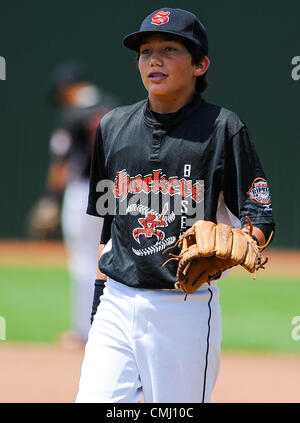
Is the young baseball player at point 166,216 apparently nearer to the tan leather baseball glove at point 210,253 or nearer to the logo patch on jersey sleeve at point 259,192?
the logo patch on jersey sleeve at point 259,192

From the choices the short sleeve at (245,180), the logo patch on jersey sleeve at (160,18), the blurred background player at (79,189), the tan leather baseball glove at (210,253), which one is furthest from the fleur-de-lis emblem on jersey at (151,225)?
the blurred background player at (79,189)

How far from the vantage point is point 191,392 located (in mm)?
2898

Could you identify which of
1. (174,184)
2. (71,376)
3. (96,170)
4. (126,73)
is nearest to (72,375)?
(71,376)

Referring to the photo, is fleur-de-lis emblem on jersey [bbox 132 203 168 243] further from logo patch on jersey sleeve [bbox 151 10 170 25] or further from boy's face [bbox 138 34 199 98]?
logo patch on jersey sleeve [bbox 151 10 170 25]

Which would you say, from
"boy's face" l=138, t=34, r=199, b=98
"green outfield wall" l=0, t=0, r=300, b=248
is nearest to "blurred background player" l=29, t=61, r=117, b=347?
"boy's face" l=138, t=34, r=199, b=98

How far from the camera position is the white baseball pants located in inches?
113

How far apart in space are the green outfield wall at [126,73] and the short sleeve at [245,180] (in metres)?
10.1

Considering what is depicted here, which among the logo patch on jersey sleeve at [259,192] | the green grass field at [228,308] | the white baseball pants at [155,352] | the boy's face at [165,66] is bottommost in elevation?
the green grass field at [228,308]

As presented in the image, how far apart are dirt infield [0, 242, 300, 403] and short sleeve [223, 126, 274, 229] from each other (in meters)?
2.37

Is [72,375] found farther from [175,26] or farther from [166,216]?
[175,26]

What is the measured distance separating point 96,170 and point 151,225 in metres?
0.45

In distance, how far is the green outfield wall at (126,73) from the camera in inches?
521

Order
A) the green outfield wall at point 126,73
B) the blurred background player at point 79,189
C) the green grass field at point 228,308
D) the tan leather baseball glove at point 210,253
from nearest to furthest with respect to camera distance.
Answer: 1. the tan leather baseball glove at point 210,253
2. the blurred background player at point 79,189
3. the green grass field at point 228,308
4. the green outfield wall at point 126,73

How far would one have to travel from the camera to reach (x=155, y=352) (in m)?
2.89
